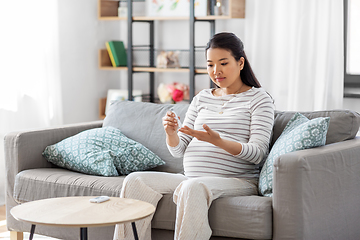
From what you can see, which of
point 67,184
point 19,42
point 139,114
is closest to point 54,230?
point 67,184

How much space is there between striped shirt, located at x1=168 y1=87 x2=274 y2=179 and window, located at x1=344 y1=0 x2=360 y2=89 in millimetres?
1311

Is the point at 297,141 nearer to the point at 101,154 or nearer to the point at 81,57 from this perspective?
the point at 101,154

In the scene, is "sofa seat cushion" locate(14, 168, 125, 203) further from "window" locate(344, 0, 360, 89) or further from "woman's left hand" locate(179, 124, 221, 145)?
"window" locate(344, 0, 360, 89)

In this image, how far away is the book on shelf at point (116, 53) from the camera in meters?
4.04

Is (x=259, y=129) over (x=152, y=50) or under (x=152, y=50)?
under

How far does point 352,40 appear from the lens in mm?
3246

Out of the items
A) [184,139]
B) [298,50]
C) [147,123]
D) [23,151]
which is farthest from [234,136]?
[298,50]

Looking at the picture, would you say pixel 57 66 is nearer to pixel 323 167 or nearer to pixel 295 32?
pixel 295 32

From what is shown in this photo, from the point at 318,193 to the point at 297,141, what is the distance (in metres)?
0.22

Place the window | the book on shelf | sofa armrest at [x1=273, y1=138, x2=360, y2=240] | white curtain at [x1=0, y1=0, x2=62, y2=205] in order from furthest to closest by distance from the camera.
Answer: the book on shelf, white curtain at [x1=0, y1=0, x2=62, y2=205], the window, sofa armrest at [x1=273, y1=138, x2=360, y2=240]

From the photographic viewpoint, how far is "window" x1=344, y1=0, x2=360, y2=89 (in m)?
3.21

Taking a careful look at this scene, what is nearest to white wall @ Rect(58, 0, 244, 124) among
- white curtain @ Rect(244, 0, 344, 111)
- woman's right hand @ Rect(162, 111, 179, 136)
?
white curtain @ Rect(244, 0, 344, 111)

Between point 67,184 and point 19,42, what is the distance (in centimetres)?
150

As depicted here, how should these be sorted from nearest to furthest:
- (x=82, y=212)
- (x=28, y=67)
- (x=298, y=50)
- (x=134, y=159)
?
(x=82, y=212) < (x=134, y=159) < (x=298, y=50) < (x=28, y=67)
